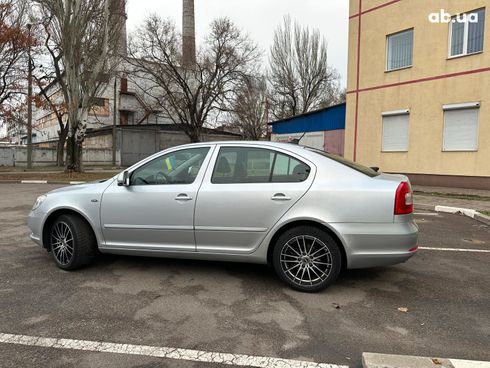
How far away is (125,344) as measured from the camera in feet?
10.1

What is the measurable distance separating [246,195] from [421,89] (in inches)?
573

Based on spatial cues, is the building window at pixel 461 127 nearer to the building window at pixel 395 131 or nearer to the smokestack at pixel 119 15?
A: the building window at pixel 395 131

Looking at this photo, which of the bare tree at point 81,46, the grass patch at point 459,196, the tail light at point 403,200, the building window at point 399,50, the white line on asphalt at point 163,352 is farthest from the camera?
the bare tree at point 81,46

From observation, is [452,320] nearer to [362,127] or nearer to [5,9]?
[362,127]

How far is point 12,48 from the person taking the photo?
21.9 meters

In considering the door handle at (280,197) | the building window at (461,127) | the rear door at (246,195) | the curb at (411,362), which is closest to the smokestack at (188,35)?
the building window at (461,127)

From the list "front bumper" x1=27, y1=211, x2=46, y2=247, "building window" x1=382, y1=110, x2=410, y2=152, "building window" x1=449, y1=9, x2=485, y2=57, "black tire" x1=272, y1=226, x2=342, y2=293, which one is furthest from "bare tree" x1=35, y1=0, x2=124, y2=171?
"black tire" x1=272, y1=226, x2=342, y2=293

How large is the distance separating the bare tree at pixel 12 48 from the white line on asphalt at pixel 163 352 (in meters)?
22.2

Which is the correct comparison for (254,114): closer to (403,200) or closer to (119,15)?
(119,15)

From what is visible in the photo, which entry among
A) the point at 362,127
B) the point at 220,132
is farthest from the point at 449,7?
the point at 220,132

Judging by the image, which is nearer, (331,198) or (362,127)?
(331,198)

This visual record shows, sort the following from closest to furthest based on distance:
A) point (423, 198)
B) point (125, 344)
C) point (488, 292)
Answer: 1. point (125, 344)
2. point (488, 292)
3. point (423, 198)

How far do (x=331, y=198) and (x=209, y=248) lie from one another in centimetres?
148

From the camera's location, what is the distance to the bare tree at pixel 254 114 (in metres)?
35.0
